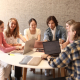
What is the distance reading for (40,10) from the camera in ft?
11.6

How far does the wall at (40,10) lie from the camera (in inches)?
135

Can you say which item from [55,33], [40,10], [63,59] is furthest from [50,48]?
[40,10]

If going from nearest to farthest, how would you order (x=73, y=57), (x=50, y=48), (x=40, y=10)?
(x=73, y=57), (x=50, y=48), (x=40, y=10)

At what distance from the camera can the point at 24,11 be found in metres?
3.59

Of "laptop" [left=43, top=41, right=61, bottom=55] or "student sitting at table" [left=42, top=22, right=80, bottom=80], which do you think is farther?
"laptop" [left=43, top=41, right=61, bottom=55]

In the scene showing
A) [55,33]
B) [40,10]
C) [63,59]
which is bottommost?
[63,59]

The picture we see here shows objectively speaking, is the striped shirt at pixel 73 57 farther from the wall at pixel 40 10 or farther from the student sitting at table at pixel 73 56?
the wall at pixel 40 10

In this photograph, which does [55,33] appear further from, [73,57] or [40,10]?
[73,57]

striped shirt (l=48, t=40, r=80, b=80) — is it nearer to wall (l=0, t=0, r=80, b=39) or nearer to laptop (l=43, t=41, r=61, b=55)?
laptop (l=43, t=41, r=61, b=55)

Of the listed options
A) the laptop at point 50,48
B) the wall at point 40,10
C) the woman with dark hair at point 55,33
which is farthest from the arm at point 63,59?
the wall at point 40,10

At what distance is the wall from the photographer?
3424 mm

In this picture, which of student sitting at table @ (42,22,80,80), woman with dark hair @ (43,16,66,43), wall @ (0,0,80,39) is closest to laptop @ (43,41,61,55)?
student sitting at table @ (42,22,80,80)

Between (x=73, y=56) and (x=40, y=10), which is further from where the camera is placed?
(x=40, y=10)

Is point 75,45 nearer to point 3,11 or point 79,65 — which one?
point 79,65
